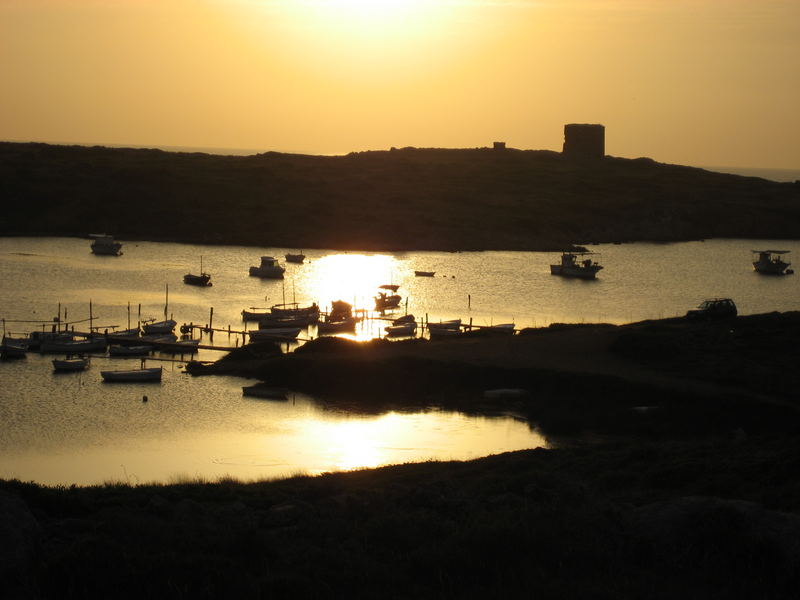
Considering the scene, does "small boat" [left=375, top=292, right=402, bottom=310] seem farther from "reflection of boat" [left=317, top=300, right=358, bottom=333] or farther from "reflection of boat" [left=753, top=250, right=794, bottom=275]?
"reflection of boat" [left=753, top=250, right=794, bottom=275]

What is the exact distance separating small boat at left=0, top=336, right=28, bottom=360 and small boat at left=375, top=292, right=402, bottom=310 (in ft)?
70.9

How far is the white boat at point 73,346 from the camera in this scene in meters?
43.3

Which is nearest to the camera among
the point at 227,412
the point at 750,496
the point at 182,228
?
the point at 750,496

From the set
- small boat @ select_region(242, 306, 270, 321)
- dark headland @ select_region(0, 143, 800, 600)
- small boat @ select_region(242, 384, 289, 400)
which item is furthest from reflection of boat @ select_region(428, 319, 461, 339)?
small boat @ select_region(242, 384, 289, 400)

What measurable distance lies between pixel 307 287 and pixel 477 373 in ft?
122

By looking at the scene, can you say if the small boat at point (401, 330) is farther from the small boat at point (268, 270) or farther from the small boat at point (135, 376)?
the small boat at point (268, 270)

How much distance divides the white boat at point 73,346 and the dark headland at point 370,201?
53449 mm

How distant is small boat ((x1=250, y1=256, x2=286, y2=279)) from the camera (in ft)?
244

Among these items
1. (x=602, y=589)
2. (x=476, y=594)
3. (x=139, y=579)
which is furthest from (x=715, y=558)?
(x=139, y=579)

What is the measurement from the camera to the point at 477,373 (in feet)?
120

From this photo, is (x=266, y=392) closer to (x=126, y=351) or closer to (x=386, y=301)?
(x=126, y=351)

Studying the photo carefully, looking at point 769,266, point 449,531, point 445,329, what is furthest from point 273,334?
point 769,266

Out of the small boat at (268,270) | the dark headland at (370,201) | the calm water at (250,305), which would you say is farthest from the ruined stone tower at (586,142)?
the small boat at (268,270)

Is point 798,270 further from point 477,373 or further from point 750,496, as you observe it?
point 750,496
